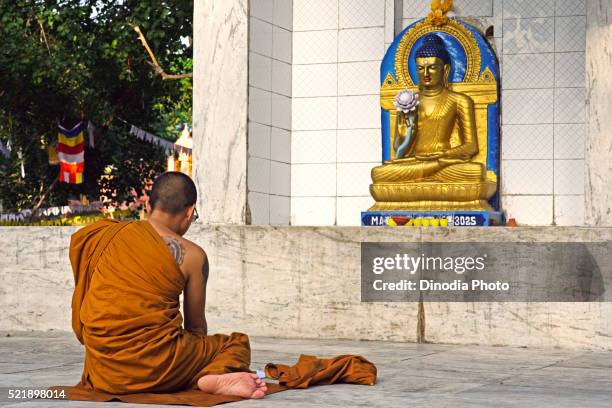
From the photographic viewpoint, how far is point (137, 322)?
20.1ft

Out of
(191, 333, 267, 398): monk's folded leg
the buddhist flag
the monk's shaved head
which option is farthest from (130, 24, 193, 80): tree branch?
(191, 333, 267, 398): monk's folded leg

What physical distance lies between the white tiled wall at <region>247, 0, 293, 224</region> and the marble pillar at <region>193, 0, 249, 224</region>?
13 centimetres

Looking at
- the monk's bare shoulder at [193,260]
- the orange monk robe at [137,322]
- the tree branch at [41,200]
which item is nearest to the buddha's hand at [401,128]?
the monk's bare shoulder at [193,260]

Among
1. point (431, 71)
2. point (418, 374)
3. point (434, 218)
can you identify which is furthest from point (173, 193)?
point (431, 71)

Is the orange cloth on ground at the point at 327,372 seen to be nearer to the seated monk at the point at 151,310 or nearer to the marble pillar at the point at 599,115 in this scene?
the seated monk at the point at 151,310

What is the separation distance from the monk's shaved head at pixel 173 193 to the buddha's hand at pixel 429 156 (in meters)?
6.87

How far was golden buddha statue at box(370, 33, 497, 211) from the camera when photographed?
12.7 m

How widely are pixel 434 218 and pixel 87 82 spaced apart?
7440 mm

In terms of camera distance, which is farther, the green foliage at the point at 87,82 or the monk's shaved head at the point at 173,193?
the green foliage at the point at 87,82

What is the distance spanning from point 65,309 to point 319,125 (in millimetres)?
3736

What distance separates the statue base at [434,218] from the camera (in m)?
12.3

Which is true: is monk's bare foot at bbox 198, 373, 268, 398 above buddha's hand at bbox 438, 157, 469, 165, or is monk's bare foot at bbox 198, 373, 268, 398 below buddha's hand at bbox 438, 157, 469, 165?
below

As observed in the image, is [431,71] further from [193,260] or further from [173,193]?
[193,260]

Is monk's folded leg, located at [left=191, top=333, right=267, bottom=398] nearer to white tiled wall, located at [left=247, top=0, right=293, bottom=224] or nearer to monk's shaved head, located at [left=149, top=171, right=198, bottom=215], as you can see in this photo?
monk's shaved head, located at [left=149, top=171, right=198, bottom=215]
